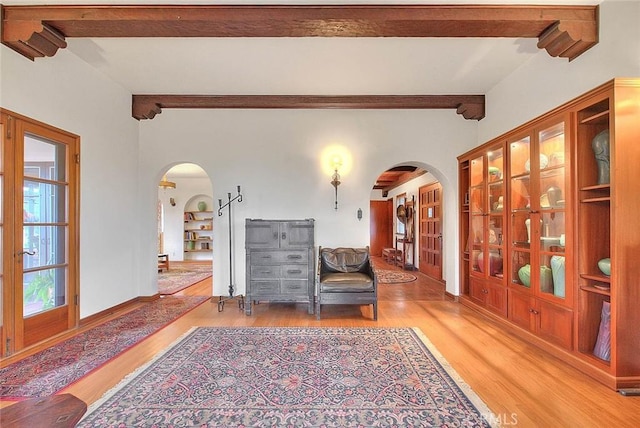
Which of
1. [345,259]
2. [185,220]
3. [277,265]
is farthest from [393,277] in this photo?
[185,220]

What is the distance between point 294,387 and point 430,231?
214 inches

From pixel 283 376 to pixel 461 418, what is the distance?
1292 millimetres

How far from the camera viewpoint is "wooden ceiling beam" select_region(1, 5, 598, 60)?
105 inches

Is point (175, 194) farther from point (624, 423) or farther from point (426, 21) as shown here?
point (624, 423)

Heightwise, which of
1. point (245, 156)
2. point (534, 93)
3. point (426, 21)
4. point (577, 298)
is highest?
point (426, 21)

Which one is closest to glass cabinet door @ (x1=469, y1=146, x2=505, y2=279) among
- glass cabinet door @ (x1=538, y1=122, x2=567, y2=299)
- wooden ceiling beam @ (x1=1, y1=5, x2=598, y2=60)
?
glass cabinet door @ (x1=538, y1=122, x2=567, y2=299)

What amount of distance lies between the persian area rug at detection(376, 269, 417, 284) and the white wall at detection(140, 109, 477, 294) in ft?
5.60

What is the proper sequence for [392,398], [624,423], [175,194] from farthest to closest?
[175,194] < [392,398] < [624,423]

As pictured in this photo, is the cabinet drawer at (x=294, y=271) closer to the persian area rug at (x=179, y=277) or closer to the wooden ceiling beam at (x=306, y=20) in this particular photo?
the persian area rug at (x=179, y=277)

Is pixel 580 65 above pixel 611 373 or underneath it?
above

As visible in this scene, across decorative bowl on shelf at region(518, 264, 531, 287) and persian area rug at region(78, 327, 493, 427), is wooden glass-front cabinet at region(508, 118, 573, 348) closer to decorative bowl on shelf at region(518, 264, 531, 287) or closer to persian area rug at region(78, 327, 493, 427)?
decorative bowl on shelf at region(518, 264, 531, 287)

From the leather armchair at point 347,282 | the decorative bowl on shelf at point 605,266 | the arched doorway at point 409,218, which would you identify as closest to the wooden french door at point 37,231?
the leather armchair at point 347,282

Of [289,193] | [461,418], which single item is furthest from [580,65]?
[289,193]

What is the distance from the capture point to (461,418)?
1991mm
